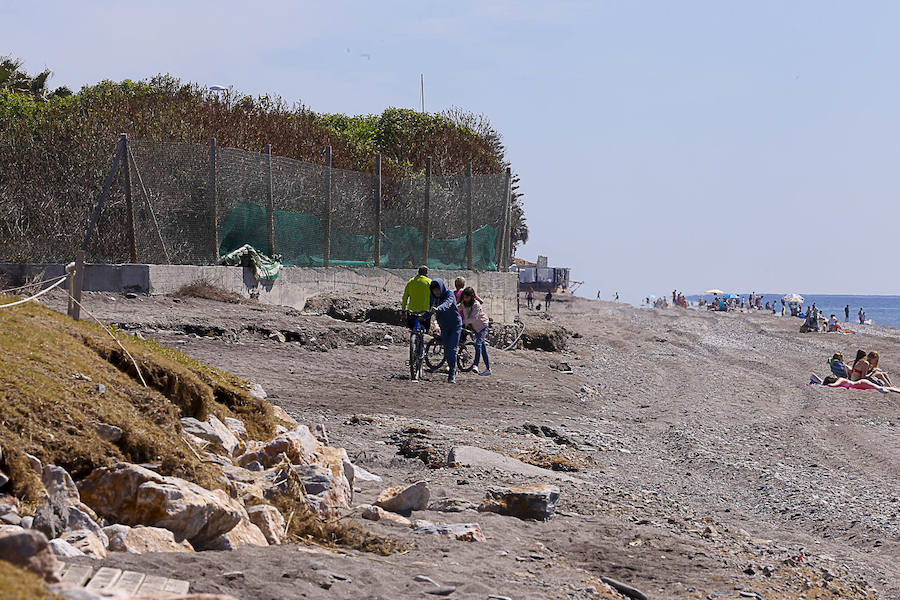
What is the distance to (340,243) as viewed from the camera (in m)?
21.6

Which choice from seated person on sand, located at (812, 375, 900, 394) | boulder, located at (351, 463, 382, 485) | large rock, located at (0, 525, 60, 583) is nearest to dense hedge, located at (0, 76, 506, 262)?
boulder, located at (351, 463, 382, 485)

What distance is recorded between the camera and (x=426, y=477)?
9.14 m

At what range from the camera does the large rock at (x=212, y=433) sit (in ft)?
23.4

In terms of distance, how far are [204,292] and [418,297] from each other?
156 inches

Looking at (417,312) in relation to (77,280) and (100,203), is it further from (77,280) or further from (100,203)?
(77,280)

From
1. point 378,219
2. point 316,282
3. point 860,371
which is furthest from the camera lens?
point 860,371

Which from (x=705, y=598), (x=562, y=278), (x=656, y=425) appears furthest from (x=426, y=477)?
(x=562, y=278)

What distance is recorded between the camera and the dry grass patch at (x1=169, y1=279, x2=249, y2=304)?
1769 cm

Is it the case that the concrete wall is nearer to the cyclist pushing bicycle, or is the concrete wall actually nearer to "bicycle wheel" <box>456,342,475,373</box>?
"bicycle wheel" <box>456,342,475,373</box>

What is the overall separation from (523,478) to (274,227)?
37.7ft

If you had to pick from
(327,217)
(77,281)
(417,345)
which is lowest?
(417,345)

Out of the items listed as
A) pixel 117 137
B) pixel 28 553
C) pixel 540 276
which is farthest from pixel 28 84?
pixel 540 276

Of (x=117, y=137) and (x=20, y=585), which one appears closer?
(x=20, y=585)

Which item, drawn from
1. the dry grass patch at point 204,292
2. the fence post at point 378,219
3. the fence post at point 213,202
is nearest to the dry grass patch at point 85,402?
the dry grass patch at point 204,292
